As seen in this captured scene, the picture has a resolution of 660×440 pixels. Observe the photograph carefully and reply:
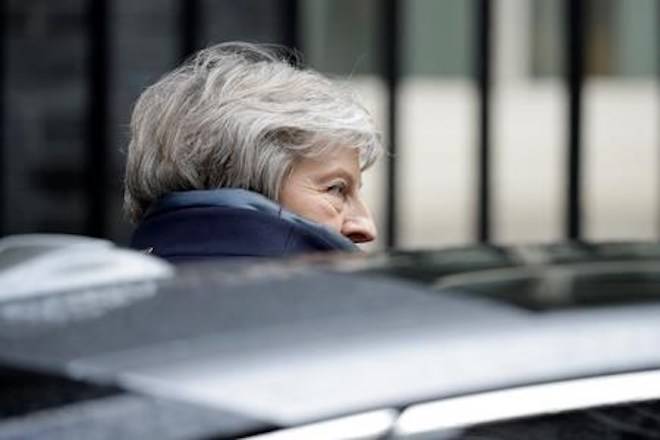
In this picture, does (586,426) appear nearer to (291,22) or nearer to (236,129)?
(236,129)

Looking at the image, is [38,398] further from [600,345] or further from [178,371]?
[600,345]

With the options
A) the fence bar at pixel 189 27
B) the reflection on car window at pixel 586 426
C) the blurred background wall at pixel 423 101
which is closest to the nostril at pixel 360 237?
the reflection on car window at pixel 586 426

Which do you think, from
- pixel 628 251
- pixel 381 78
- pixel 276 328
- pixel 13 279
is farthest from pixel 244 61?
pixel 381 78

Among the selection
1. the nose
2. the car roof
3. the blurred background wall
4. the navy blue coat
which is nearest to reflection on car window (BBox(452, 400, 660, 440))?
the car roof

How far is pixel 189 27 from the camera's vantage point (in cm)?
634

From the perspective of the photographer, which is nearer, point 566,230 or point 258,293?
point 258,293

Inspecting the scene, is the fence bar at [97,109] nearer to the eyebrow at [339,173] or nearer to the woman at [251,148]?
the woman at [251,148]

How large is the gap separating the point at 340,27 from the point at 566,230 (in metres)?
1.04

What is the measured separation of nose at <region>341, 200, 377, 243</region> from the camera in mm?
2775

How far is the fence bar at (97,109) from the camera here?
20.7 ft

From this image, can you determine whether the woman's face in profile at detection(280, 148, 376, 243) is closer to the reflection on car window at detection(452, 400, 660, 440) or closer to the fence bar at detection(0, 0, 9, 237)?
the reflection on car window at detection(452, 400, 660, 440)

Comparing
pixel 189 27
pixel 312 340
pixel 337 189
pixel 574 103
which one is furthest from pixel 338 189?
pixel 574 103

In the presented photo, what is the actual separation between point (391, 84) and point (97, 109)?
95 centimetres

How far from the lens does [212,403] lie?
160 centimetres
